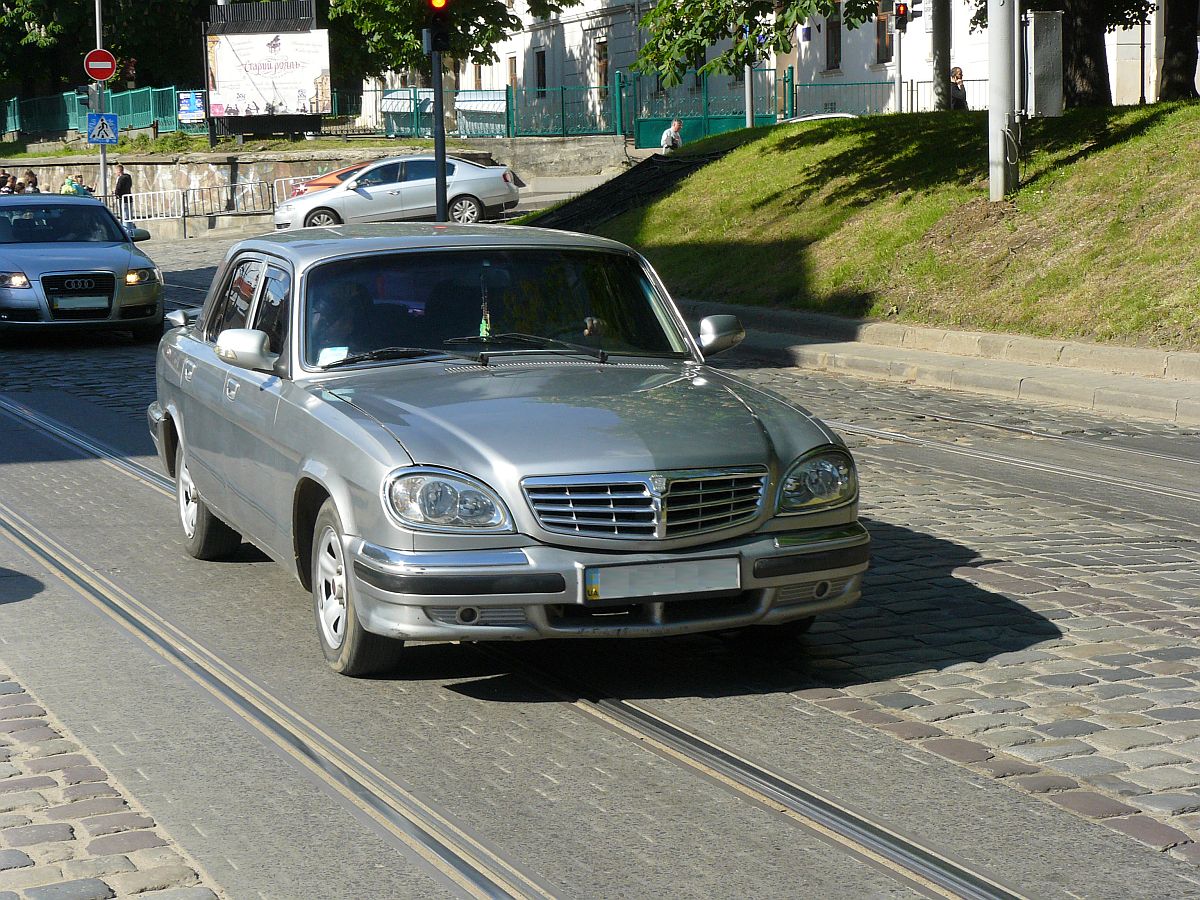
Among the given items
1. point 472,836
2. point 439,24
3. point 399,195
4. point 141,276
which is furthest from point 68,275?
point 399,195

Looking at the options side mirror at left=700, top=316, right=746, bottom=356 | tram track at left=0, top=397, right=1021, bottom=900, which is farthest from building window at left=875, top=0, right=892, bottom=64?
tram track at left=0, top=397, right=1021, bottom=900

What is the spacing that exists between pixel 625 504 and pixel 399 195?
29.0 m

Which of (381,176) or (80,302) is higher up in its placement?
(381,176)

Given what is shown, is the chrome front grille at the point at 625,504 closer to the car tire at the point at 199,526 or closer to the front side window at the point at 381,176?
the car tire at the point at 199,526

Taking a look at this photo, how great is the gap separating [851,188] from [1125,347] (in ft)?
24.8

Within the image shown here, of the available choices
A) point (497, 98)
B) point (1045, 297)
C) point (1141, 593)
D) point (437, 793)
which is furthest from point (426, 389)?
point (497, 98)

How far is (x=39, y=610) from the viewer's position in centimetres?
690

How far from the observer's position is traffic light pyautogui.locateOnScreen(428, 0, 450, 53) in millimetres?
17516

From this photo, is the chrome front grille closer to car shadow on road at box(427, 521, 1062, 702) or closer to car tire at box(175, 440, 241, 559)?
car shadow on road at box(427, 521, 1062, 702)

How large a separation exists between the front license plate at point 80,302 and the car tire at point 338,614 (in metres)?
12.6

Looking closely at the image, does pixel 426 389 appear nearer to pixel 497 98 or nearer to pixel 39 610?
pixel 39 610

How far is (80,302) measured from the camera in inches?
698

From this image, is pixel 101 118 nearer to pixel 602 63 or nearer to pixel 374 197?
pixel 374 197

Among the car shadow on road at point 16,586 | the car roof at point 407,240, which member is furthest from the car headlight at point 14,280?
the car roof at point 407,240
